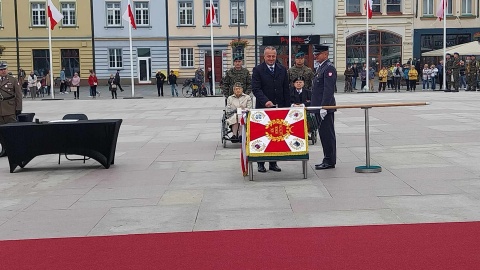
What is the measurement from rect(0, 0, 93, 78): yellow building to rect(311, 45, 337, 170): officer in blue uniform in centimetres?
4573

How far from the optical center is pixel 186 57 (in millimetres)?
55125

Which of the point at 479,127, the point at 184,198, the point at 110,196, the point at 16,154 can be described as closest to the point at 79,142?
the point at 16,154

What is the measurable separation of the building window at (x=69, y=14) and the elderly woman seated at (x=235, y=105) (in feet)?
140

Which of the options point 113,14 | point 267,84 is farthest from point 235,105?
point 113,14

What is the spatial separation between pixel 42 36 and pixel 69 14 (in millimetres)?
2733

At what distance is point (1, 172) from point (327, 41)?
4464 cm

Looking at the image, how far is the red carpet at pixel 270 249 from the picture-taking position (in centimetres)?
564

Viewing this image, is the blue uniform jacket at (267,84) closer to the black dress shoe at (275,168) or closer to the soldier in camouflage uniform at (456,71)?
the black dress shoe at (275,168)

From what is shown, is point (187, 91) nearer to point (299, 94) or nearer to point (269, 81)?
point (299, 94)

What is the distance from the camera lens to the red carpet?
5.64 m

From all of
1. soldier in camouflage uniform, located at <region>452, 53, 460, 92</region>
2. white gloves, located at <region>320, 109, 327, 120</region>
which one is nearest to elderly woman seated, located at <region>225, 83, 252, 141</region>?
white gloves, located at <region>320, 109, 327, 120</region>

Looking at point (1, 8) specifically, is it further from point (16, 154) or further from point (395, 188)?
point (395, 188)

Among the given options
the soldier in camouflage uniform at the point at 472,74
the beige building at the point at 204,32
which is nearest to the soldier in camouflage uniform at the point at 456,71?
the soldier in camouflage uniform at the point at 472,74

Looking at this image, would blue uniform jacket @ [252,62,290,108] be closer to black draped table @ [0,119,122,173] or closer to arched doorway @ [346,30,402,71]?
black draped table @ [0,119,122,173]
